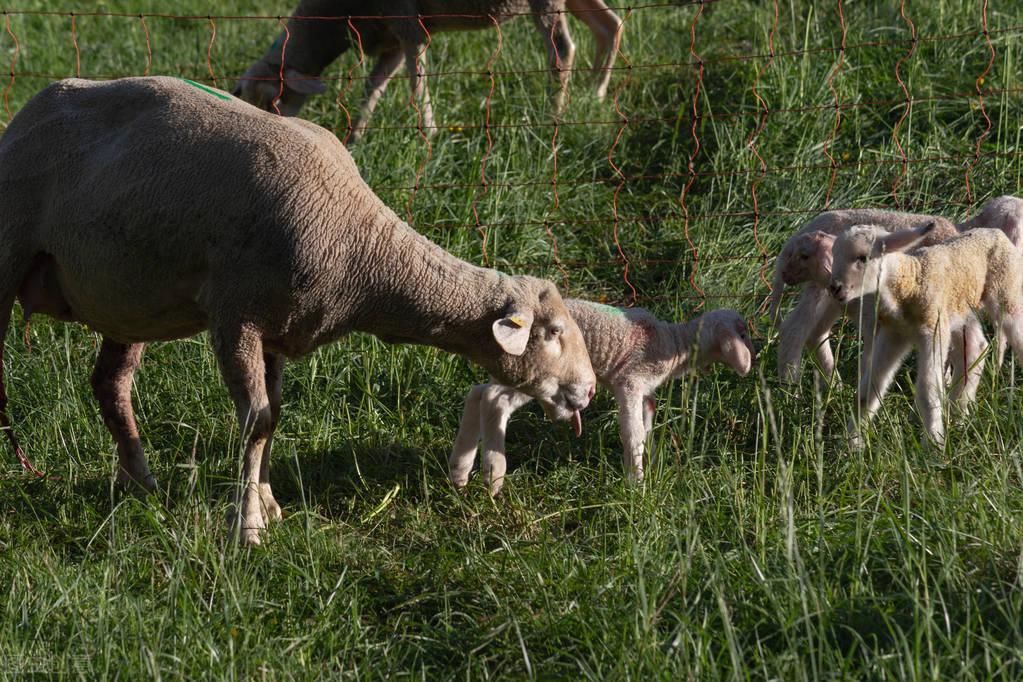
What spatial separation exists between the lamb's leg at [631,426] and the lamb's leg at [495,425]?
1.30 feet

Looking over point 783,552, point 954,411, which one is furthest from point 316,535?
point 954,411

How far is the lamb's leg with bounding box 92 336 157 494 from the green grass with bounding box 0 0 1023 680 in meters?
0.11

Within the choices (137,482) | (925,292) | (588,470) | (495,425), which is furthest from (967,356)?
(137,482)

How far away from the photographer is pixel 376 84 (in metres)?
7.59

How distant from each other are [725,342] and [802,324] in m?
0.33

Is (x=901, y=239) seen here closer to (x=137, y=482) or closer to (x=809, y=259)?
(x=809, y=259)

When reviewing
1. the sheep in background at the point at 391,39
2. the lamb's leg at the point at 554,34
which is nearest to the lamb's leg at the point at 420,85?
the sheep in background at the point at 391,39

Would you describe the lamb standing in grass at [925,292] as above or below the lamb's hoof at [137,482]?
above

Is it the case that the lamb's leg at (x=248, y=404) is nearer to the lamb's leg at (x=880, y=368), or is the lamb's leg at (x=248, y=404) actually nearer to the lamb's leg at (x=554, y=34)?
the lamb's leg at (x=880, y=368)

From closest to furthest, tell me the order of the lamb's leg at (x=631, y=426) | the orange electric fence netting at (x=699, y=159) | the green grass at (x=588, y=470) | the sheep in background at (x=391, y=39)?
1. the green grass at (x=588, y=470)
2. the lamb's leg at (x=631, y=426)
3. the orange electric fence netting at (x=699, y=159)
4. the sheep in background at (x=391, y=39)

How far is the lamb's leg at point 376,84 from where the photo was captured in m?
6.82

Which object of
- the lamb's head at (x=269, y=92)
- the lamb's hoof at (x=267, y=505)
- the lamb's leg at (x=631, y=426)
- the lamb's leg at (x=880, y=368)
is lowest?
the lamb's hoof at (x=267, y=505)

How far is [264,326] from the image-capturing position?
13.1 ft

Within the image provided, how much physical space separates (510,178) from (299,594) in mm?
3197
